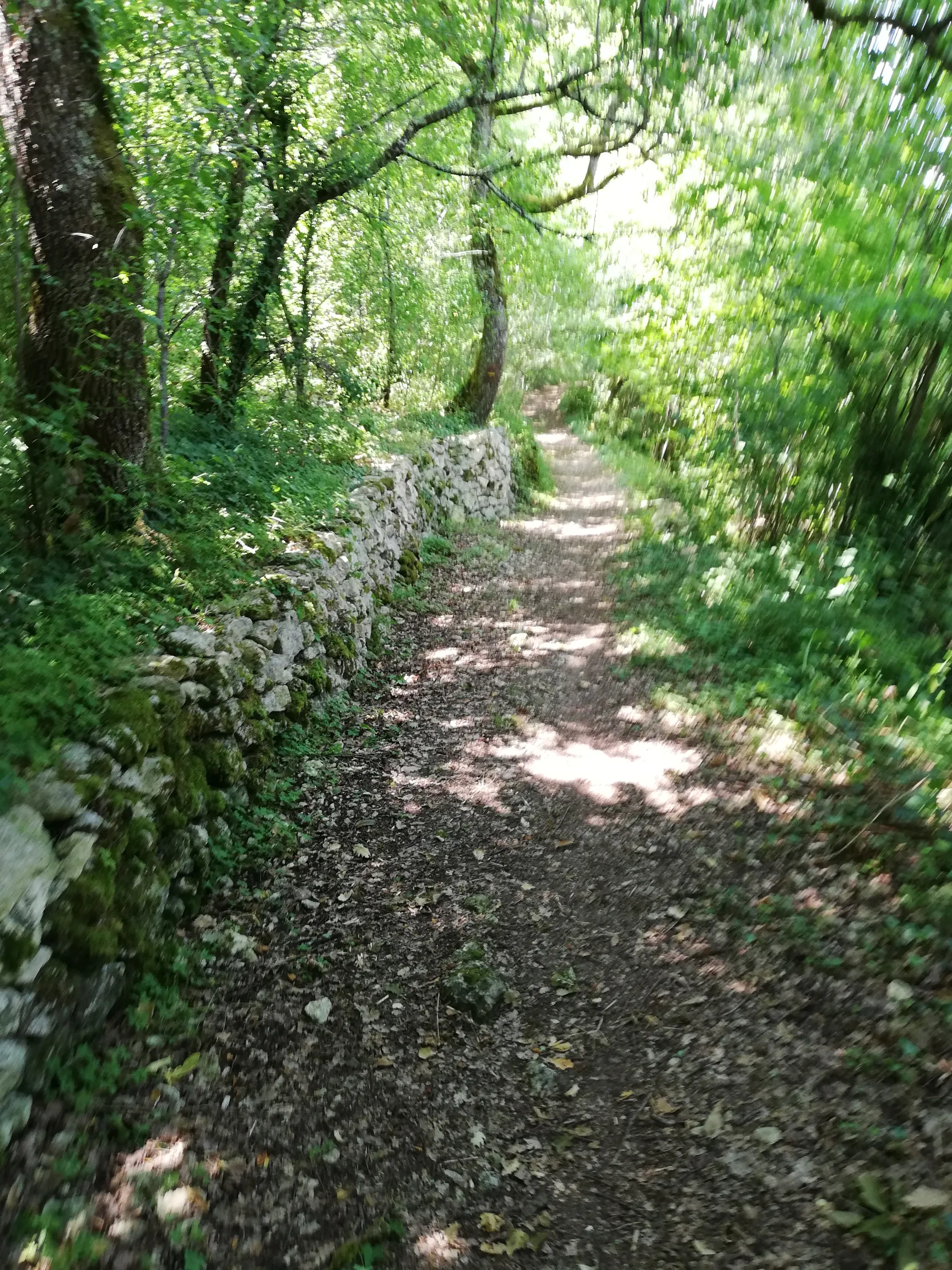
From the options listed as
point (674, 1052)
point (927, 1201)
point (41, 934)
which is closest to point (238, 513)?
point (41, 934)

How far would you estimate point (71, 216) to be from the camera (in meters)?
4.41

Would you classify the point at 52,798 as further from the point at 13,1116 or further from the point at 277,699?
the point at 277,699

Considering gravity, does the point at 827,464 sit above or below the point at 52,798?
above

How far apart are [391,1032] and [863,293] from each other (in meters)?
5.61

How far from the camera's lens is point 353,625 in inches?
270

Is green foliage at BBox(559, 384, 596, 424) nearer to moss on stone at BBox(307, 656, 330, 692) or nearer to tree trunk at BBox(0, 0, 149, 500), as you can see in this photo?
moss on stone at BBox(307, 656, 330, 692)

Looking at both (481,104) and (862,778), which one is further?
(481,104)

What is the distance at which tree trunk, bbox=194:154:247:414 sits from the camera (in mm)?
6281

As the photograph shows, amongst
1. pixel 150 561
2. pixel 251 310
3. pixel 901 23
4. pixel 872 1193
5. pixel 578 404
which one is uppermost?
pixel 901 23

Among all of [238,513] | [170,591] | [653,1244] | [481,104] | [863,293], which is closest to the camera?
[653,1244]

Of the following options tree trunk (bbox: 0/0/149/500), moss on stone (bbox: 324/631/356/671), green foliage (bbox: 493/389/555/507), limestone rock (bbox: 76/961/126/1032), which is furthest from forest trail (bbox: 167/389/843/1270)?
green foliage (bbox: 493/389/555/507)

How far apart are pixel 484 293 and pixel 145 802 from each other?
11581mm

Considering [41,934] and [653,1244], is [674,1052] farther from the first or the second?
[41,934]

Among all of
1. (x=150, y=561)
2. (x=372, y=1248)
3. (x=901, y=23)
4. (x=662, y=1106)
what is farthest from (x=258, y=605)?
(x=901, y=23)
